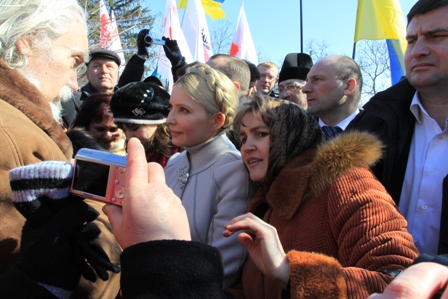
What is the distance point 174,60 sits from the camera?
4.87 m

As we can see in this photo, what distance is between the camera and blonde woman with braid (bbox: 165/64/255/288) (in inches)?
78.9

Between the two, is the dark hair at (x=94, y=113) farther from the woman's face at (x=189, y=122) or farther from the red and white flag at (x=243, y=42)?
the red and white flag at (x=243, y=42)

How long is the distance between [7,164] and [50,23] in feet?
2.16

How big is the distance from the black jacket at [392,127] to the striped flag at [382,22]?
11.0ft

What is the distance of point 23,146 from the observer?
4.24 feet

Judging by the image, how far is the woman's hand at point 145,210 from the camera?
83 cm

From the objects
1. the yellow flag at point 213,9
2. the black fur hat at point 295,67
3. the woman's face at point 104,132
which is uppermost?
the yellow flag at point 213,9

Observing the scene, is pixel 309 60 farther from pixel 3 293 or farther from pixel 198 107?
pixel 3 293

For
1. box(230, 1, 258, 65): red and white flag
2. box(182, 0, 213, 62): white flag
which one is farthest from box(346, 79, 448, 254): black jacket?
box(230, 1, 258, 65): red and white flag

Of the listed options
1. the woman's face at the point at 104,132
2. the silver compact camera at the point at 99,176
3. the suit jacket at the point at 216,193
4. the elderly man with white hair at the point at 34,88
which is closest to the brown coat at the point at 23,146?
the elderly man with white hair at the point at 34,88

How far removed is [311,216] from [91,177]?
3.06ft

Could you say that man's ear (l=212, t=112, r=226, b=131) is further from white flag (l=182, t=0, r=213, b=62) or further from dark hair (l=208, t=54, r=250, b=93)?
white flag (l=182, t=0, r=213, b=62)

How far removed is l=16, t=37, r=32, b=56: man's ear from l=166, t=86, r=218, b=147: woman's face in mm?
882

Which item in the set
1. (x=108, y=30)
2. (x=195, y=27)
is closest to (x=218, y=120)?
(x=195, y=27)
